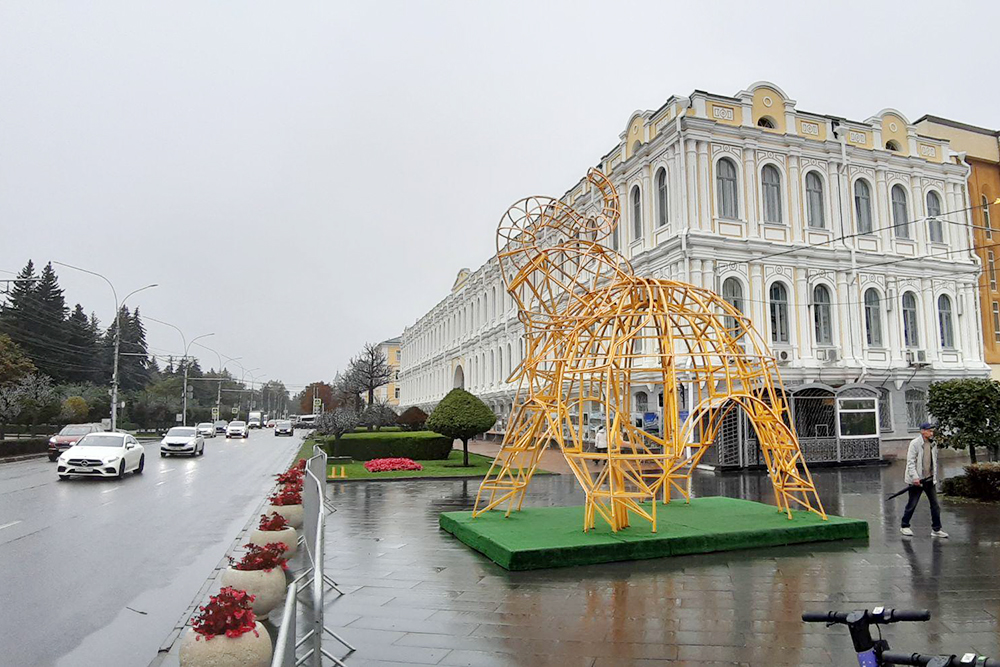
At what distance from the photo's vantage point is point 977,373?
32.5 meters

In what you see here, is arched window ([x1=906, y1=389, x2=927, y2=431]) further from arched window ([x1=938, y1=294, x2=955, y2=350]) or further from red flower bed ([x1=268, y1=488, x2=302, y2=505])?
red flower bed ([x1=268, y1=488, x2=302, y2=505])

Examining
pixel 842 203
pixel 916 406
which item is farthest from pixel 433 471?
pixel 916 406

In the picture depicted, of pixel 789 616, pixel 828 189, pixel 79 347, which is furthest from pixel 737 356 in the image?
pixel 79 347

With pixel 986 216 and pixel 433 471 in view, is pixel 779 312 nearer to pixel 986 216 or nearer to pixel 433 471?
pixel 433 471

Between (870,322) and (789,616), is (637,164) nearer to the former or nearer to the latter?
(870,322)

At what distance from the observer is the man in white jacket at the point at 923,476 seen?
36.7 feet

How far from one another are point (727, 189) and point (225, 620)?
28.1 metres

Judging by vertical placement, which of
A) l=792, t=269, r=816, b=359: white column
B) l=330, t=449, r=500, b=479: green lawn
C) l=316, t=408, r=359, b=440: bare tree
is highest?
l=792, t=269, r=816, b=359: white column

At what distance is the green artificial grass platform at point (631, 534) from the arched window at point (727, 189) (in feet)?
62.4

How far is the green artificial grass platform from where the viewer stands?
935cm

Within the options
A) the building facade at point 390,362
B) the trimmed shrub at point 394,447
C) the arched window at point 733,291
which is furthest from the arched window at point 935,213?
the building facade at point 390,362

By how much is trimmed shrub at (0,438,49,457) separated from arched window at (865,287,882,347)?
1640 inches

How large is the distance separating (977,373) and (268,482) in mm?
31970

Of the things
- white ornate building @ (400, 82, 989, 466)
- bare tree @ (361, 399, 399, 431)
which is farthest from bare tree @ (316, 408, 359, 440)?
white ornate building @ (400, 82, 989, 466)
